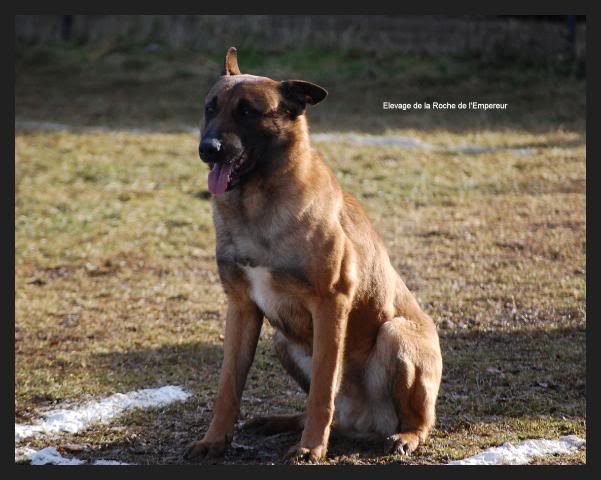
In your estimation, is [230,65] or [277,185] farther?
[230,65]

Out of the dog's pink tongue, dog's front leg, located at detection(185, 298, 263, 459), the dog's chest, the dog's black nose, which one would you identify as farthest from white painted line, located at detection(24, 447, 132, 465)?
the dog's black nose

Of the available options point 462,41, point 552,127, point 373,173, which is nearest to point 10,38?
point 373,173

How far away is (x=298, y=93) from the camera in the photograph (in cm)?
524

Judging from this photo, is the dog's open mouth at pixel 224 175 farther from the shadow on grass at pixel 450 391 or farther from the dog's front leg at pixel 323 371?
the shadow on grass at pixel 450 391

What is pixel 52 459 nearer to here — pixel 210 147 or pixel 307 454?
pixel 307 454

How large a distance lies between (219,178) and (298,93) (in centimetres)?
67

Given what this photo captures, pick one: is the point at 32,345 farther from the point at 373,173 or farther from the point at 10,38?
the point at 373,173

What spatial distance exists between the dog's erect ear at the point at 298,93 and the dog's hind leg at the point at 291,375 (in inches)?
54.3

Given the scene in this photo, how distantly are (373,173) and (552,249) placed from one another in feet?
12.1

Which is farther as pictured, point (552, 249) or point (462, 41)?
point (462, 41)

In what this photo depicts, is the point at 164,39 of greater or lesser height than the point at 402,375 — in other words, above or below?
above

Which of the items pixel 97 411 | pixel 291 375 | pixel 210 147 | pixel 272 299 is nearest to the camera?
pixel 210 147

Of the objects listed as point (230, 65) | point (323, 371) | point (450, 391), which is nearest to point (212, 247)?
point (450, 391)

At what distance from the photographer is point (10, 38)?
652 centimetres
